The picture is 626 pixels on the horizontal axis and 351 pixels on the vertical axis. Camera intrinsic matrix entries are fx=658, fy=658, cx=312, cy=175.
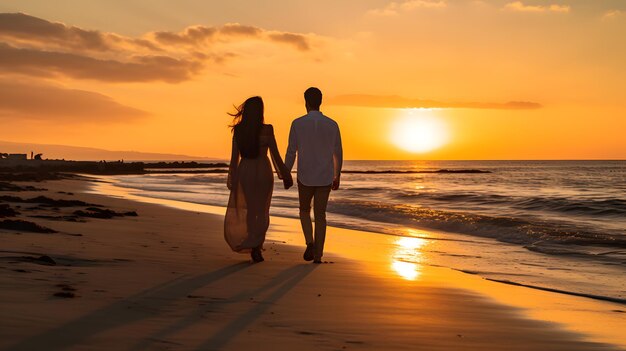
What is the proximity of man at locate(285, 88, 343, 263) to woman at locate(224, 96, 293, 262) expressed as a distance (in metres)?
0.27

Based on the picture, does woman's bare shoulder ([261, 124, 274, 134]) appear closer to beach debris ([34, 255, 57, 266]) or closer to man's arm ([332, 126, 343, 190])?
man's arm ([332, 126, 343, 190])

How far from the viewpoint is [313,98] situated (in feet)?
30.3

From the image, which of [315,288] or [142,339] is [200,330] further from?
[315,288]

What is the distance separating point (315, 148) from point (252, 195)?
1.07 metres

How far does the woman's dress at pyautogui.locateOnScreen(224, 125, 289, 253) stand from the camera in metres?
8.80

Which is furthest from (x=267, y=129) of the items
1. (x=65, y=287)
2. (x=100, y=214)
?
(x=100, y=214)

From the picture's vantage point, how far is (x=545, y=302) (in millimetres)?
7023

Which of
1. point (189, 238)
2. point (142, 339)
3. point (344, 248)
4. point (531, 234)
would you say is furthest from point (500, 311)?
point (531, 234)

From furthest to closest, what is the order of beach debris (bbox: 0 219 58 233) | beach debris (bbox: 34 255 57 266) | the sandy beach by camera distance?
beach debris (bbox: 0 219 58 233) → beach debris (bbox: 34 255 57 266) → the sandy beach

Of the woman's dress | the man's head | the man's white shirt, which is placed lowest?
the woman's dress

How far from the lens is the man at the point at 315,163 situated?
8945 millimetres

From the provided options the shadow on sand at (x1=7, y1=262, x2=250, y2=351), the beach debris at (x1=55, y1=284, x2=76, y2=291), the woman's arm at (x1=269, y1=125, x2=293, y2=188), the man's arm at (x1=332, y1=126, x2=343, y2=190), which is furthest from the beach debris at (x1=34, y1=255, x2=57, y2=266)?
the man's arm at (x1=332, y1=126, x2=343, y2=190)

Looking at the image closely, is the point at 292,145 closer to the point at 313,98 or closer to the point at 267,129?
the point at 267,129

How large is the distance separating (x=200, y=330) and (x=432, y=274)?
4870 millimetres
